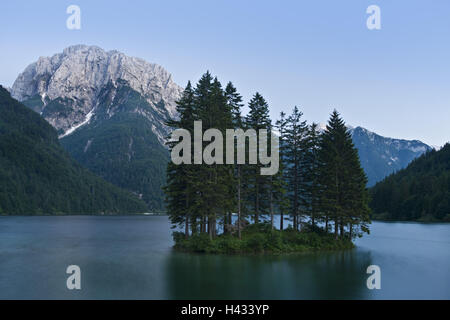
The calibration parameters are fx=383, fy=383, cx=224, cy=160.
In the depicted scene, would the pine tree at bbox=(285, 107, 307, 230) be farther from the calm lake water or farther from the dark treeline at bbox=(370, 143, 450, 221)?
the dark treeline at bbox=(370, 143, 450, 221)

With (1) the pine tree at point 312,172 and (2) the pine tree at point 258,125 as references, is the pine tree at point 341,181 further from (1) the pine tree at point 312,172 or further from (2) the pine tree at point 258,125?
(2) the pine tree at point 258,125

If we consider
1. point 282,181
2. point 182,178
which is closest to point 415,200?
point 282,181

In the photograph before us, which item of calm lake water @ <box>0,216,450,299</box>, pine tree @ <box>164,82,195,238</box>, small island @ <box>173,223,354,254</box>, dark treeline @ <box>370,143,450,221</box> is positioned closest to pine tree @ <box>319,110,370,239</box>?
small island @ <box>173,223,354,254</box>

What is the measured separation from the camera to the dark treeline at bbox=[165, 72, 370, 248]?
44531mm

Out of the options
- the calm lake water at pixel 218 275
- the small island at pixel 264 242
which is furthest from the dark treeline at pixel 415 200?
the small island at pixel 264 242

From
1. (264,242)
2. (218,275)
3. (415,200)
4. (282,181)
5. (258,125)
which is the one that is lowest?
(218,275)

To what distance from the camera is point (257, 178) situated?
157 ft

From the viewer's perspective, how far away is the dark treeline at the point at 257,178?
146ft

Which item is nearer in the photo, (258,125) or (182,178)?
(182,178)

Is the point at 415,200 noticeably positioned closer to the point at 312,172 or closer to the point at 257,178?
the point at 312,172

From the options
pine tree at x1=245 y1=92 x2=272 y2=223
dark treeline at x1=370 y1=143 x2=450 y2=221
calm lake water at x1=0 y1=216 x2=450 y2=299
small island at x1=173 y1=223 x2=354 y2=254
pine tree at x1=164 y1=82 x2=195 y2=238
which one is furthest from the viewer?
dark treeline at x1=370 y1=143 x2=450 y2=221
